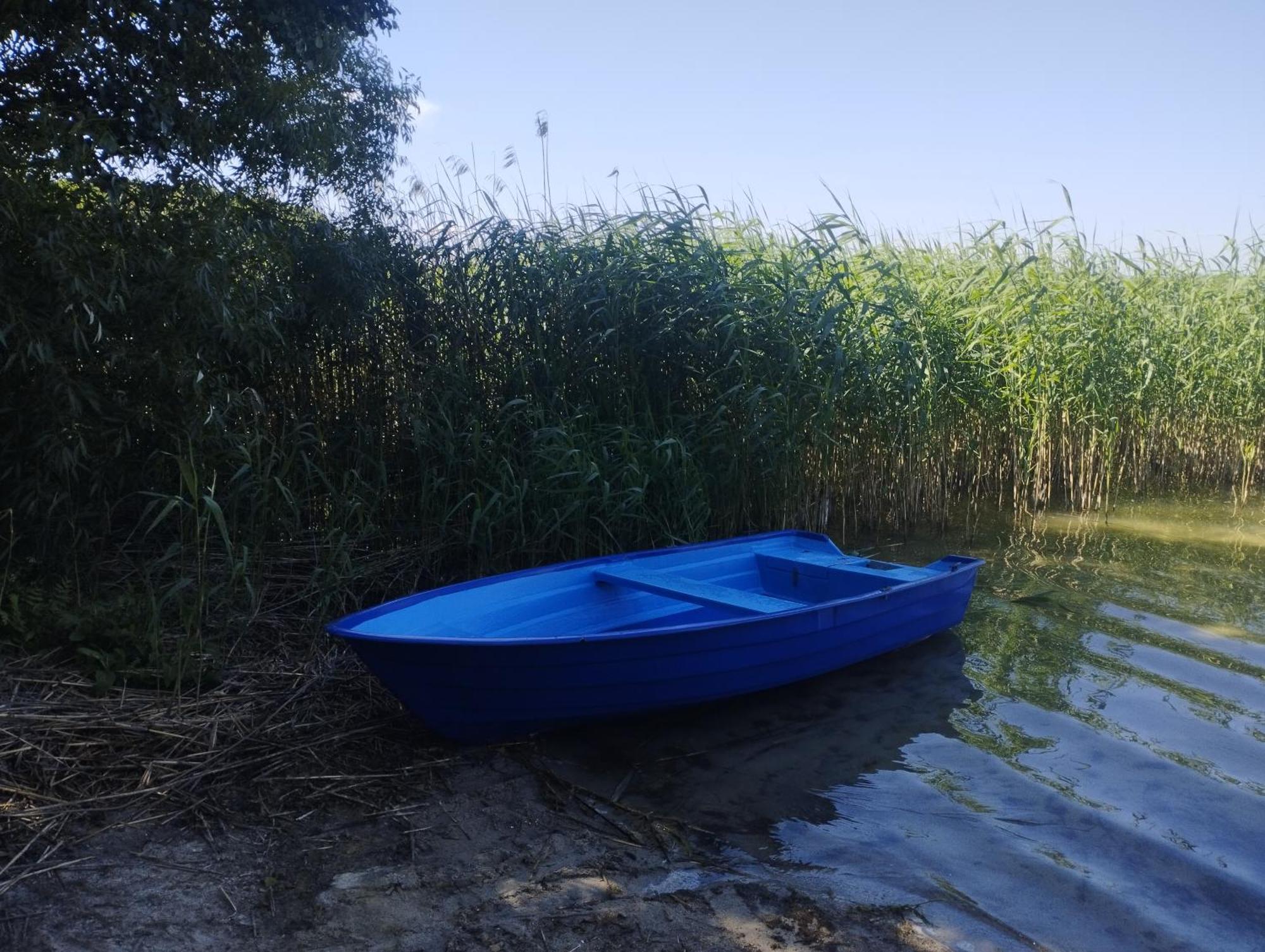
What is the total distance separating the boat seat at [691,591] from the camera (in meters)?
4.18

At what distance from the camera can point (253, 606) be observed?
4.38m

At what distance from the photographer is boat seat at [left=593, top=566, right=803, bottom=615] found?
418cm

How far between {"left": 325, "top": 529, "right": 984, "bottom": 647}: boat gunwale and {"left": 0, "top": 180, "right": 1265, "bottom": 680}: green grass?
51 centimetres

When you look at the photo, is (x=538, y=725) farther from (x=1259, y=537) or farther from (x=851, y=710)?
(x=1259, y=537)

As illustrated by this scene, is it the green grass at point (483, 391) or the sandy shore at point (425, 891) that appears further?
the green grass at point (483, 391)

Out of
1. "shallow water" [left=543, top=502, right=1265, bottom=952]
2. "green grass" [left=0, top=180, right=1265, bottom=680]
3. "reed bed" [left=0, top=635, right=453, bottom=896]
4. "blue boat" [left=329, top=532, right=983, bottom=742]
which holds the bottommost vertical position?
"shallow water" [left=543, top=502, right=1265, bottom=952]

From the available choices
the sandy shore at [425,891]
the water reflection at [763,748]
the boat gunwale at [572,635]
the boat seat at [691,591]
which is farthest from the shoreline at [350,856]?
the boat seat at [691,591]

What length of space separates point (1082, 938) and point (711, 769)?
4.49 ft

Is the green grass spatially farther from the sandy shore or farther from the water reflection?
the water reflection

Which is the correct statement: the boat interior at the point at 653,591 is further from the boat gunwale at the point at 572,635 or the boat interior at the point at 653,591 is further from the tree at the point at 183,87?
the tree at the point at 183,87

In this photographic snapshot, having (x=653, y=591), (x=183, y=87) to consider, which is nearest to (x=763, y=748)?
(x=653, y=591)

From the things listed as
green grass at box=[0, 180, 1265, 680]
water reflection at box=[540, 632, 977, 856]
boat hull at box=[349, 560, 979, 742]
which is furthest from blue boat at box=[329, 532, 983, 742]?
green grass at box=[0, 180, 1265, 680]

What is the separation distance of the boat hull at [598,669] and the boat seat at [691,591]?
17 centimetres

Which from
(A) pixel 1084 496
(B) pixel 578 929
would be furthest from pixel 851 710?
(A) pixel 1084 496
